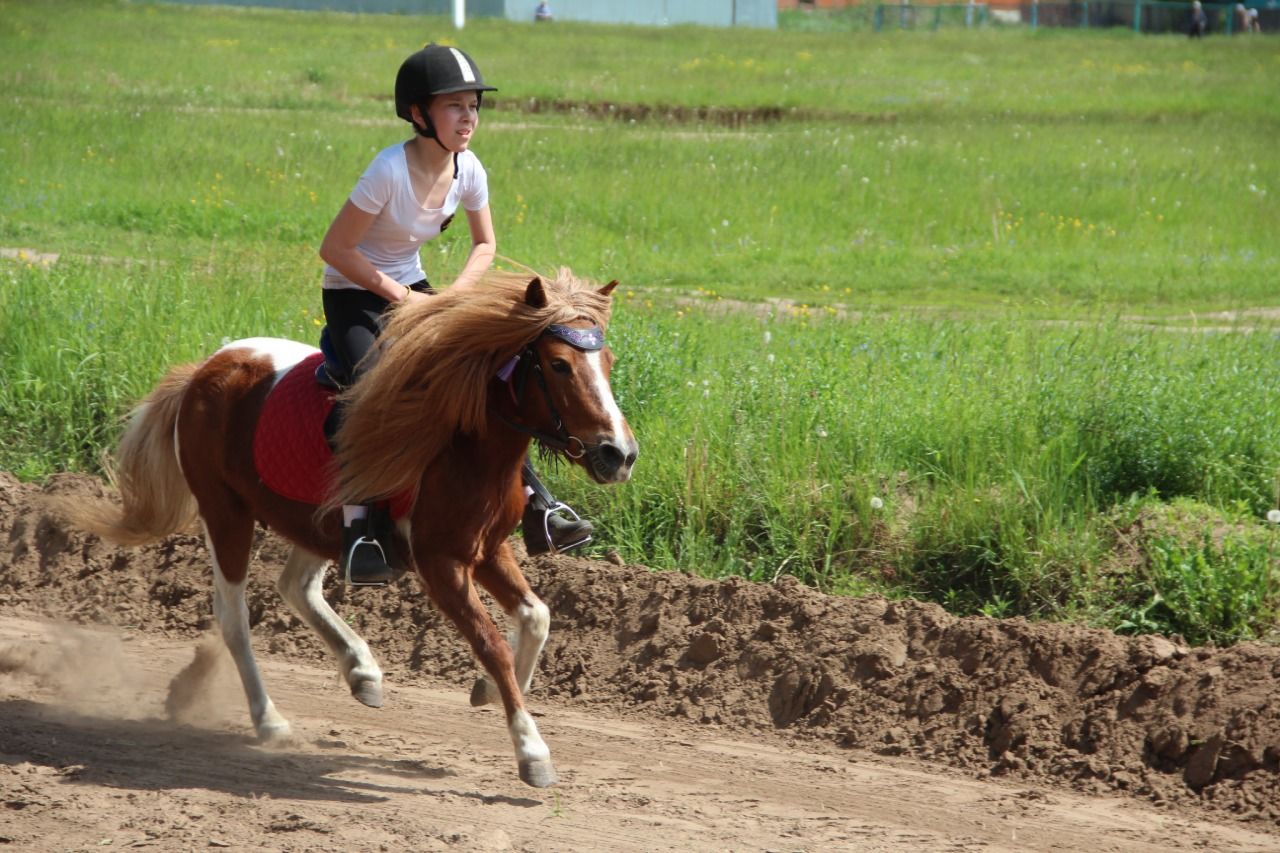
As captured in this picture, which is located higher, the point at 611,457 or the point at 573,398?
the point at 573,398

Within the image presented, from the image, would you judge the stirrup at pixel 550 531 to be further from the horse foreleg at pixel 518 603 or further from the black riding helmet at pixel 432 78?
the black riding helmet at pixel 432 78

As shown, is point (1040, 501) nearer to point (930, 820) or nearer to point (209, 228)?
point (930, 820)

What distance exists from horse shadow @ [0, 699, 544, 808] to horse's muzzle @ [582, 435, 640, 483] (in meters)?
1.28

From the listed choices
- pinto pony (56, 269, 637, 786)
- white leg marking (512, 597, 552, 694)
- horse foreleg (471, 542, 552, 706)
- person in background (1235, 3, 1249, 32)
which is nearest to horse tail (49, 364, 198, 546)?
pinto pony (56, 269, 637, 786)

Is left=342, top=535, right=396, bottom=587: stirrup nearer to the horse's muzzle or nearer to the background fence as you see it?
the horse's muzzle

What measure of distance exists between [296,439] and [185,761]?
135cm

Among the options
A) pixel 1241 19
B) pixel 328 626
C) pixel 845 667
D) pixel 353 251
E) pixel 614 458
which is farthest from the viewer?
pixel 1241 19

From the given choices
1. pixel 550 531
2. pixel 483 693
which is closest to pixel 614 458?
pixel 550 531

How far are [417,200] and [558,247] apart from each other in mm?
9838

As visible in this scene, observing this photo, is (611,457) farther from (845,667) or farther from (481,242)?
(845,667)

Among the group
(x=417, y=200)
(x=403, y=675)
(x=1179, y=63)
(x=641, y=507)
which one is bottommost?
(x=403, y=675)

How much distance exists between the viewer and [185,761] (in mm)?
5602

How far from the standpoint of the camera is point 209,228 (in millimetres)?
15977

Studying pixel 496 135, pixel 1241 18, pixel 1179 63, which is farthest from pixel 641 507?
pixel 1241 18
